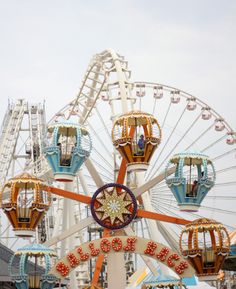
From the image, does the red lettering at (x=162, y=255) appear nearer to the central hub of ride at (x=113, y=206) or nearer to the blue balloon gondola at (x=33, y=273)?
the central hub of ride at (x=113, y=206)

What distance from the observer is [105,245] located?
Result: 18.7 meters

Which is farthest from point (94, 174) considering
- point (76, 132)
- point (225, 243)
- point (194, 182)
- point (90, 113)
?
point (90, 113)

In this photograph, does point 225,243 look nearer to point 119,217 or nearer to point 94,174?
point 119,217

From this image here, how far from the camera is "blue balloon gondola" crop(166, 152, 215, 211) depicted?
20094 millimetres

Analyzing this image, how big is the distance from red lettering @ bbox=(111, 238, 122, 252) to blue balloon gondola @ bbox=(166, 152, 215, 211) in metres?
2.53

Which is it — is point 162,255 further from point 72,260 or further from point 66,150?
point 66,150

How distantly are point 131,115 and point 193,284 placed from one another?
8.46 metres

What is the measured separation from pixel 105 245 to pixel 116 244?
31 cm

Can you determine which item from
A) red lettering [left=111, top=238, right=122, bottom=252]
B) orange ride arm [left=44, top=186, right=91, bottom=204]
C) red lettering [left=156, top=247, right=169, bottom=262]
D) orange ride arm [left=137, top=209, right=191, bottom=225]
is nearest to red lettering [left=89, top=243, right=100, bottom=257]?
red lettering [left=111, top=238, right=122, bottom=252]

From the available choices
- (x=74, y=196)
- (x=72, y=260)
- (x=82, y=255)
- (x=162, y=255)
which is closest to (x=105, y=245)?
(x=82, y=255)

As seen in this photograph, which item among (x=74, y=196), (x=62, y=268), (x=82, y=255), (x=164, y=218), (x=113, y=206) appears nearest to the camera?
(x=62, y=268)

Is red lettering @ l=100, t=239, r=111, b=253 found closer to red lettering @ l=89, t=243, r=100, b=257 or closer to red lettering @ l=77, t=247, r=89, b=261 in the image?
red lettering @ l=89, t=243, r=100, b=257

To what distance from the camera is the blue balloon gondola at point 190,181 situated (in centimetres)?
2009

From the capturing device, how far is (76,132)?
2056cm
